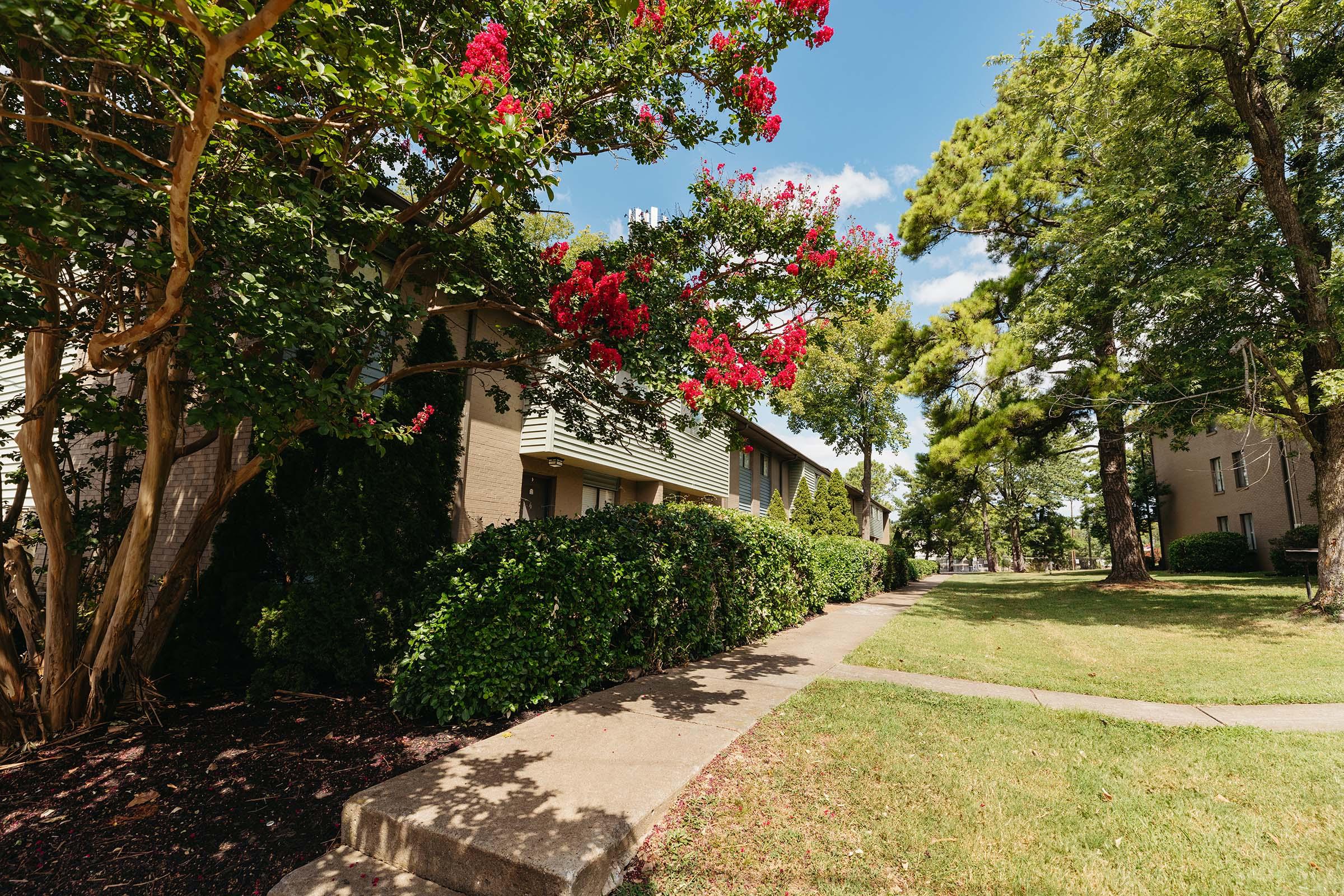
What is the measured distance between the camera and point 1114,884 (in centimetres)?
267

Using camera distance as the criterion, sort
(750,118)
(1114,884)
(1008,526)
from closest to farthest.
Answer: (1114,884)
(750,118)
(1008,526)

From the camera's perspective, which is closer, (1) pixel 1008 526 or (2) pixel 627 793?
(2) pixel 627 793

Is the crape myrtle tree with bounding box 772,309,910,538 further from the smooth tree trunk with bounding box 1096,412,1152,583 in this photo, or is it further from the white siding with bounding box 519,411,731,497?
the smooth tree trunk with bounding box 1096,412,1152,583

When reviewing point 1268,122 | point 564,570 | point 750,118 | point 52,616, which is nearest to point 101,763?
point 52,616

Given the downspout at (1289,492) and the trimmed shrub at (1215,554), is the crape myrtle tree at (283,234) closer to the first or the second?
the downspout at (1289,492)

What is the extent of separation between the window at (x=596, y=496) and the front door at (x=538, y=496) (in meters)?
1.18

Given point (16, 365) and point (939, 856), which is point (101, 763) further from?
point (16, 365)

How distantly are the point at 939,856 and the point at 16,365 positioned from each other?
12909 millimetres

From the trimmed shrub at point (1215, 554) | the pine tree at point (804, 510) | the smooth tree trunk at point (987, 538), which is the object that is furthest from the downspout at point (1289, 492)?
the smooth tree trunk at point (987, 538)

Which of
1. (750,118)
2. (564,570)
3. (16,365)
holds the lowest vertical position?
(564,570)

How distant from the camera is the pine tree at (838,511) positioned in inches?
907

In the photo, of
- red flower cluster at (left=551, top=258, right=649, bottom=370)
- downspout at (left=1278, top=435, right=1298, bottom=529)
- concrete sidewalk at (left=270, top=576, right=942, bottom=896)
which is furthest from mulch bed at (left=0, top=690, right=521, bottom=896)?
downspout at (left=1278, top=435, right=1298, bottom=529)

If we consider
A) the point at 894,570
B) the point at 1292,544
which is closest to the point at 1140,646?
the point at 894,570

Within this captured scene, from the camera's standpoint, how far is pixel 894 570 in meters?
23.0
